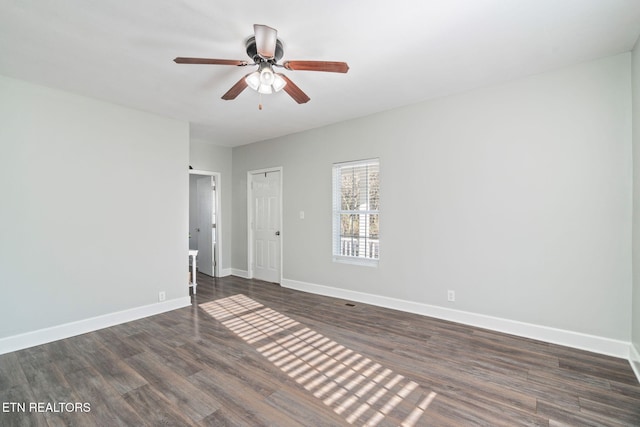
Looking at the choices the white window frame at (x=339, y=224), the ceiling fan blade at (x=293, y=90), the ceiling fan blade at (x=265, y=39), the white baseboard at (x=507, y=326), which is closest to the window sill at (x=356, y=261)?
the white window frame at (x=339, y=224)

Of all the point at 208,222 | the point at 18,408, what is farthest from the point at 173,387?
the point at 208,222

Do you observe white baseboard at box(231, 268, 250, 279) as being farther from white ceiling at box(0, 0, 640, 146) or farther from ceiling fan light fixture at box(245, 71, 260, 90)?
ceiling fan light fixture at box(245, 71, 260, 90)

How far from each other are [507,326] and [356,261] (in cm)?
198

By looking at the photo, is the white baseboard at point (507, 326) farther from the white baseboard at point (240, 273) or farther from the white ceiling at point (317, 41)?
the white ceiling at point (317, 41)

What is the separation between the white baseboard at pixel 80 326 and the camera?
2.87m

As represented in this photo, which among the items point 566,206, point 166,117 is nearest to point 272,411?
point 566,206

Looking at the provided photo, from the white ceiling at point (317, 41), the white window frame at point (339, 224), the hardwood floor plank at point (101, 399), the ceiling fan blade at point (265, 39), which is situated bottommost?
the hardwood floor plank at point (101, 399)

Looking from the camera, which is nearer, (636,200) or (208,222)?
(636,200)

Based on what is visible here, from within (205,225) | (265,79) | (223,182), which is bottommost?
(205,225)

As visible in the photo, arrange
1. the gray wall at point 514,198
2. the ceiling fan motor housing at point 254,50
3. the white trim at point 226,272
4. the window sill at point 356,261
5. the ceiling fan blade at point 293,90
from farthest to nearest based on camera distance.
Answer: the white trim at point 226,272 → the window sill at point 356,261 → the gray wall at point 514,198 → the ceiling fan blade at point 293,90 → the ceiling fan motor housing at point 254,50

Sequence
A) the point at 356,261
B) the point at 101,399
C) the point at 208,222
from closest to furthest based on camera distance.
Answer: the point at 101,399, the point at 356,261, the point at 208,222

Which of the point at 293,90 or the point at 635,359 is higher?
the point at 293,90

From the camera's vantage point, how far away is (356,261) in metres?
4.42

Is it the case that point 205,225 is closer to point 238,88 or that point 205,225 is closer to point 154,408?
point 238,88
